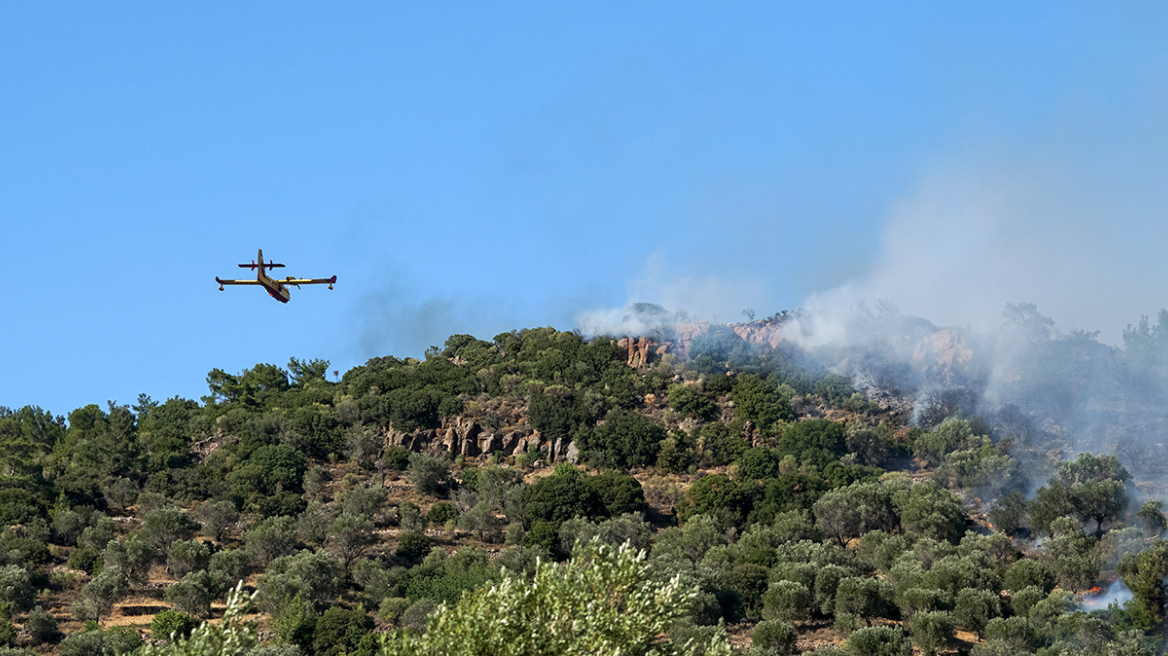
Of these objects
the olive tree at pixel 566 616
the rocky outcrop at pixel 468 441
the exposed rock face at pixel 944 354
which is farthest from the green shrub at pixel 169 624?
the exposed rock face at pixel 944 354

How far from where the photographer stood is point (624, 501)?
357ft

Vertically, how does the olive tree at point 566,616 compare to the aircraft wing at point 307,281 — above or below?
below

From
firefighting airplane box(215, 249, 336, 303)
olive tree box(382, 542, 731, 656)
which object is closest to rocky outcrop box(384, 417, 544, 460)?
firefighting airplane box(215, 249, 336, 303)

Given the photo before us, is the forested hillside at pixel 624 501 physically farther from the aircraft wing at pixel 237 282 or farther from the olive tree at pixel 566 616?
the aircraft wing at pixel 237 282

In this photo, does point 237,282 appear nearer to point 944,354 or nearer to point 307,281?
point 307,281

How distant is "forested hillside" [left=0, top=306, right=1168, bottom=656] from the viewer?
74812mm

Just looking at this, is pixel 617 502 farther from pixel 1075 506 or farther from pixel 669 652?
pixel 669 652

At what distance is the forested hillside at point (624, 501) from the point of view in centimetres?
7481

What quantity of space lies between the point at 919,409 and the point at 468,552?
2353 inches

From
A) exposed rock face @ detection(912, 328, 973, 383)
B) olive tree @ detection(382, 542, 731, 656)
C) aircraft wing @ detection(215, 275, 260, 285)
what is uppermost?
exposed rock face @ detection(912, 328, 973, 383)

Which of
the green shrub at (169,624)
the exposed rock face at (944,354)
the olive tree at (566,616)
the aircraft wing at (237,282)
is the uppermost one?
the exposed rock face at (944,354)

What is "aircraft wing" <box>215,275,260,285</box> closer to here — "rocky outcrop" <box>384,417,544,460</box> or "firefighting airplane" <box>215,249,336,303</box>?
"firefighting airplane" <box>215,249,336,303</box>

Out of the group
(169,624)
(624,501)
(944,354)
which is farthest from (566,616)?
(944,354)

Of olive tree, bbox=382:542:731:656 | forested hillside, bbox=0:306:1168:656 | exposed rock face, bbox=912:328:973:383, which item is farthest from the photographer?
exposed rock face, bbox=912:328:973:383
